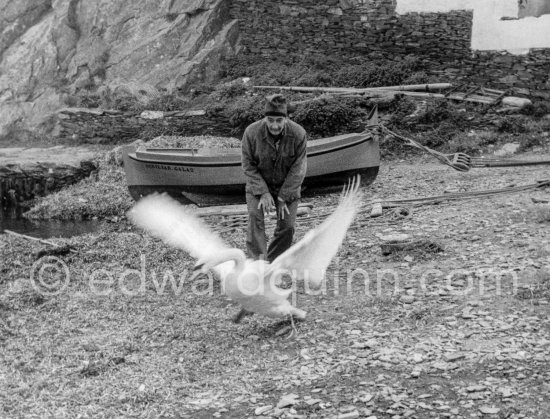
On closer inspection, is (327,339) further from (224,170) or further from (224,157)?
A: (224,157)

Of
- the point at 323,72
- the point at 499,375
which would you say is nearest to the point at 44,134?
the point at 323,72

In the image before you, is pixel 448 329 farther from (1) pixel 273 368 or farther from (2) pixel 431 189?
(2) pixel 431 189

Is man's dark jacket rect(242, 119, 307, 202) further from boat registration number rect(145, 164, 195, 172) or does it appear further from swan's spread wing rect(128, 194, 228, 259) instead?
boat registration number rect(145, 164, 195, 172)

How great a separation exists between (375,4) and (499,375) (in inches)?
578

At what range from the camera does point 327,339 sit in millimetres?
6898

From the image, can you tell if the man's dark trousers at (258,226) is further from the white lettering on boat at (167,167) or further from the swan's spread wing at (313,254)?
the white lettering on boat at (167,167)

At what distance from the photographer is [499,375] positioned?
5.93 meters

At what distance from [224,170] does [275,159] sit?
18.0 ft

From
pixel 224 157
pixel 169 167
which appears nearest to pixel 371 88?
pixel 224 157

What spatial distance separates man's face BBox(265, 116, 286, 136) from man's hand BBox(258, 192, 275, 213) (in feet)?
2.03

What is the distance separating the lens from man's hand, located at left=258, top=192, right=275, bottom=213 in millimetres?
7688

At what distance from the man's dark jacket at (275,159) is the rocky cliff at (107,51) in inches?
471

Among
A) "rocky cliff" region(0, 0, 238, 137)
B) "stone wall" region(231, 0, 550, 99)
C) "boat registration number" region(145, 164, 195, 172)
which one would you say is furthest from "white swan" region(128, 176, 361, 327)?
"rocky cliff" region(0, 0, 238, 137)

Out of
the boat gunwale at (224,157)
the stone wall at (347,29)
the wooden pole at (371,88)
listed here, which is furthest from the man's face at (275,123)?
the stone wall at (347,29)
